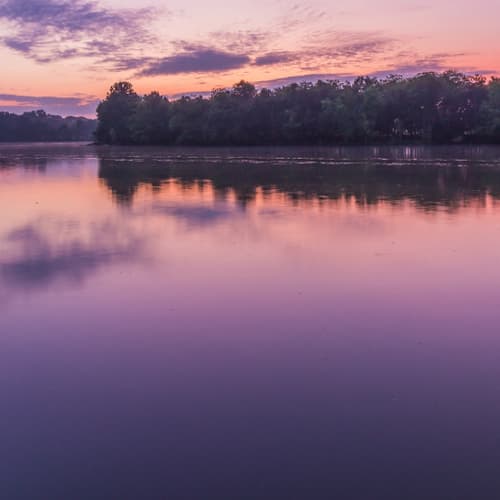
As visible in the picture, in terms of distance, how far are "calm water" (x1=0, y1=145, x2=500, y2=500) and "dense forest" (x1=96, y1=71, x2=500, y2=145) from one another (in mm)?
65285

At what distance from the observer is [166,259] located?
1024cm

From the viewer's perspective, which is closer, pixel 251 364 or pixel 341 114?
pixel 251 364

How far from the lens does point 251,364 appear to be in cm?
584

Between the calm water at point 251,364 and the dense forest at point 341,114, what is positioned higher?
the dense forest at point 341,114

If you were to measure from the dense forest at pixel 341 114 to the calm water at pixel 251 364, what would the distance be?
2570 inches

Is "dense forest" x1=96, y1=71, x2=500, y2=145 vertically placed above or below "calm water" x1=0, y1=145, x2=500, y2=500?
above

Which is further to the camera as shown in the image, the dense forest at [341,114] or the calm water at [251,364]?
the dense forest at [341,114]

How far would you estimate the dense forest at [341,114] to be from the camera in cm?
7550

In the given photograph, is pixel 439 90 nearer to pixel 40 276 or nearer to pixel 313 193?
pixel 313 193

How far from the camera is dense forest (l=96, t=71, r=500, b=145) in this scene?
248 feet

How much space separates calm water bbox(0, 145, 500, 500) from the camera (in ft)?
13.4

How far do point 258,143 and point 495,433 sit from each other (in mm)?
85918

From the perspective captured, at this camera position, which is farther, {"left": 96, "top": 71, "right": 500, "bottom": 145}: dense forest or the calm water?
{"left": 96, "top": 71, "right": 500, "bottom": 145}: dense forest

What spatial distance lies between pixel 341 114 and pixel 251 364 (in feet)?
256
